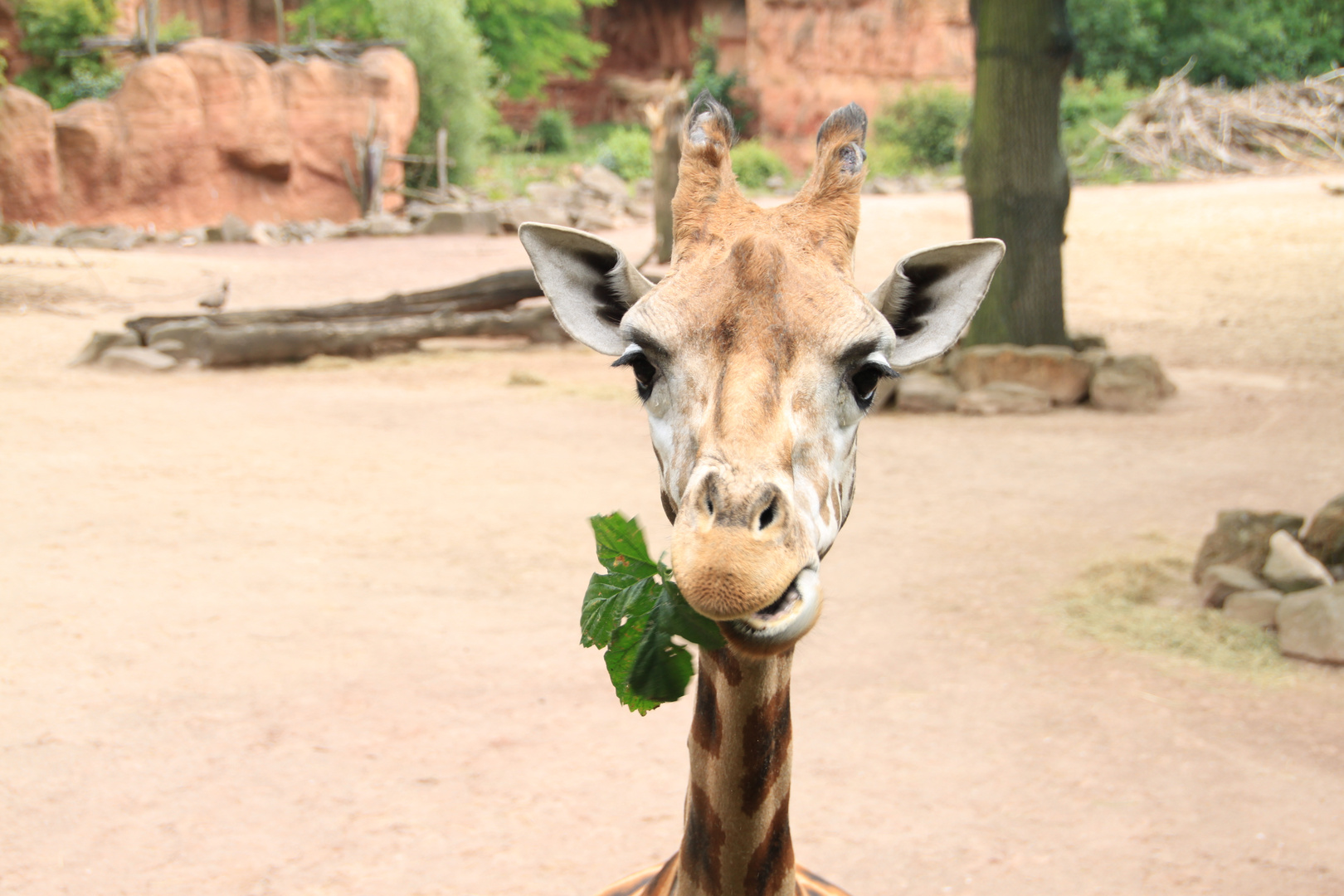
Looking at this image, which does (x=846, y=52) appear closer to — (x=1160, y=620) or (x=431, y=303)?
(x=431, y=303)

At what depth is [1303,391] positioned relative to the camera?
468 inches

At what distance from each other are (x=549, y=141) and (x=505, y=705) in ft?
125

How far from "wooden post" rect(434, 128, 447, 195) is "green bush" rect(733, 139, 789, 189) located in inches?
297

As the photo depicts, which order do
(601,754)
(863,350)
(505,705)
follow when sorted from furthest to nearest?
(505,705)
(601,754)
(863,350)

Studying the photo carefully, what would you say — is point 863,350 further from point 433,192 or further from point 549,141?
point 549,141

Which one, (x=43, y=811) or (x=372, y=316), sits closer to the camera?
(x=43, y=811)

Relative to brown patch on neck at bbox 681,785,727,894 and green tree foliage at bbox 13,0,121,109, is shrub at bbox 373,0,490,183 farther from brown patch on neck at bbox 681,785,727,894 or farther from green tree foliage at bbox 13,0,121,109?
brown patch on neck at bbox 681,785,727,894

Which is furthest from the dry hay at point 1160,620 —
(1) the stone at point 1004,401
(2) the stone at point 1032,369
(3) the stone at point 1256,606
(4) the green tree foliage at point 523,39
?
(4) the green tree foliage at point 523,39

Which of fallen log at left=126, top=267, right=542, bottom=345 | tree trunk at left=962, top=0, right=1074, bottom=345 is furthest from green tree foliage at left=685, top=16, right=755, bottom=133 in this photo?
tree trunk at left=962, top=0, right=1074, bottom=345

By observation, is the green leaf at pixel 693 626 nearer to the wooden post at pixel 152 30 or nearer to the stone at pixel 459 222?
the stone at pixel 459 222

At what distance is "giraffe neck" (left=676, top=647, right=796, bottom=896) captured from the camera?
7.69ft

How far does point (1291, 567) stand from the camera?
246 inches

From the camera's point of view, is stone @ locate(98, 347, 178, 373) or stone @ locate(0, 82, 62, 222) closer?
stone @ locate(98, 347, 178, 373)

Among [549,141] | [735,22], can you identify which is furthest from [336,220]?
[735,22]
